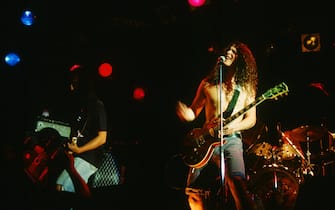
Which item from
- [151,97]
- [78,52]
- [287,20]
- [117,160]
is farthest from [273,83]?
[78,52]

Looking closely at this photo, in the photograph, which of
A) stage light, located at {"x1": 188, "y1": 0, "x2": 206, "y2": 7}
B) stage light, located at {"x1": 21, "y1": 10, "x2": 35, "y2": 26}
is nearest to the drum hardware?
stage light, located at {"x1": 188, "y1": 0, "x2": 206, "y2": 7}

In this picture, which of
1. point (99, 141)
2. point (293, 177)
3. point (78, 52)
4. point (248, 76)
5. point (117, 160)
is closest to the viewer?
point (99, 141)

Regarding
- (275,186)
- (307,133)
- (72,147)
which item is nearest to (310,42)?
(307,133)

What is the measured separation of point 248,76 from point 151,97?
2823 millimetres

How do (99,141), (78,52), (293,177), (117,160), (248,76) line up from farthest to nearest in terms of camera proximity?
(78,52), (117,160), (293,177), (248,76), (99,141)

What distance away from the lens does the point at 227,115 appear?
225 inches

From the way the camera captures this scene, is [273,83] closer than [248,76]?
No

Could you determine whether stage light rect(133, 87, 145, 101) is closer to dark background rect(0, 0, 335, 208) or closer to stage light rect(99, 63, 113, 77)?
dark background rect(0, 0, 335, 208)

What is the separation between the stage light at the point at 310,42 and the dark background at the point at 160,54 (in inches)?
5.1

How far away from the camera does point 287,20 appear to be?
8.16 metres

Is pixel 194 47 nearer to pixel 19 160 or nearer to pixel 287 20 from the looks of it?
pixel 287 20

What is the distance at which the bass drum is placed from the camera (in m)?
6.80

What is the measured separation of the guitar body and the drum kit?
5.40 feet

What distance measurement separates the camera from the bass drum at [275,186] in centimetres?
680
